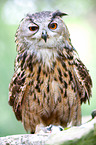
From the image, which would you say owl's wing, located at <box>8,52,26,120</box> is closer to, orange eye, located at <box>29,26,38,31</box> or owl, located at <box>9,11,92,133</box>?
owl, located at <box>9,11,92,133</box>

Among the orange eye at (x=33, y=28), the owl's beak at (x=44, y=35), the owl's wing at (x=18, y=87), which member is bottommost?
the owl's wing at (x=18, y=87)

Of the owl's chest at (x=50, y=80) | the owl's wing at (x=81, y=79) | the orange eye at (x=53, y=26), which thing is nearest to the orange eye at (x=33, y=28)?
the orange eye at (x=53, y=26)

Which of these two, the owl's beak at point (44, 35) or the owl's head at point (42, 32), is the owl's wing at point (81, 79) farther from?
the owl's beak at point (44, 35)

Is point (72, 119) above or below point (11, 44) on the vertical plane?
below

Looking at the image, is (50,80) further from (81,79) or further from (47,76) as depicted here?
(81,79)

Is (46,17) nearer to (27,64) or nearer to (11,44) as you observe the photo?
(27,64)

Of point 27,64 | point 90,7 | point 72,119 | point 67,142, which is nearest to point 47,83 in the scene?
point 27,64

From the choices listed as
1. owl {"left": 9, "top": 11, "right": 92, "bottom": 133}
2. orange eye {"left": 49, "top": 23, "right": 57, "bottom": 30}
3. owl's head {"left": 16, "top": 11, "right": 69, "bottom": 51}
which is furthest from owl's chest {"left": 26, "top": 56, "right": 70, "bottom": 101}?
orange eye {"left": 49, "top": 23, "right": 57, "bottom": 30}

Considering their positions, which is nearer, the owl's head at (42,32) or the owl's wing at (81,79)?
the owl's head at (42,32)

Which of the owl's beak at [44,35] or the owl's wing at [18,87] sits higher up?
the owl's beak at [44,35]
